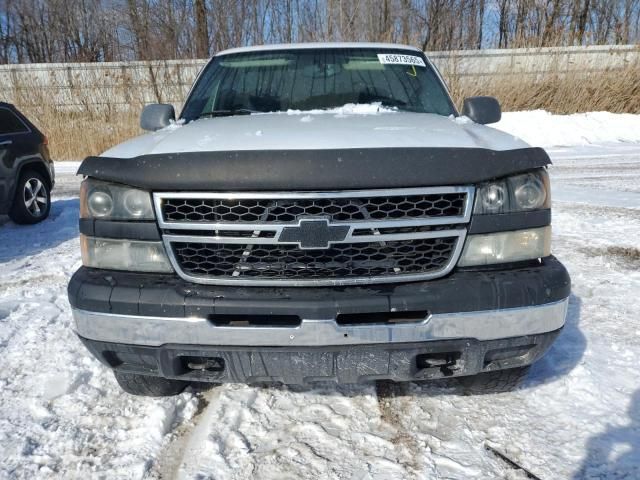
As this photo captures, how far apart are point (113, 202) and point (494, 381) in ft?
6.25

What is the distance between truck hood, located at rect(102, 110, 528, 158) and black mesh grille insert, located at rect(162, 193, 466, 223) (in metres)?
0.23

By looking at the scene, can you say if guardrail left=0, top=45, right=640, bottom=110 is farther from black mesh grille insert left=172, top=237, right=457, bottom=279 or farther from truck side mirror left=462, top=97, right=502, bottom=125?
black mesh grille insert left=172, top=237, right=457, bottom=279

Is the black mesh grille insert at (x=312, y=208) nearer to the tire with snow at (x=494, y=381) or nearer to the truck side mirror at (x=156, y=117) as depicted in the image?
the tire with snow at (x=494, y=381)

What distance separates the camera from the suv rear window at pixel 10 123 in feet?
20.4

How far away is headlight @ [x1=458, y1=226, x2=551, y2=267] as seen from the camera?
2.06 meters

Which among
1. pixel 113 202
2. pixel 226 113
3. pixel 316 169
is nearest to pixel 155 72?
pixel 226 113

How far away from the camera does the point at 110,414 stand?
95.1 inches

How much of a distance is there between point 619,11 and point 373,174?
79.9 ft

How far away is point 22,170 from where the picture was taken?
254 inches

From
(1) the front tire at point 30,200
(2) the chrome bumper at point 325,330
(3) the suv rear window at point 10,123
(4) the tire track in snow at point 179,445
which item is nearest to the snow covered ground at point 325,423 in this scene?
(4) the tire track in snow at point 179,445

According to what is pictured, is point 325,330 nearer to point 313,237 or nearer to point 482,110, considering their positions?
point 313,237

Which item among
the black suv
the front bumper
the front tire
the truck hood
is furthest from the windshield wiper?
the front tire

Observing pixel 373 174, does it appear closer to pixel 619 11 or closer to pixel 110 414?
pixel 110 414

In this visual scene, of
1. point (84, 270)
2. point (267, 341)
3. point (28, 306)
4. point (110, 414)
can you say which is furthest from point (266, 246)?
point (28, 306)
